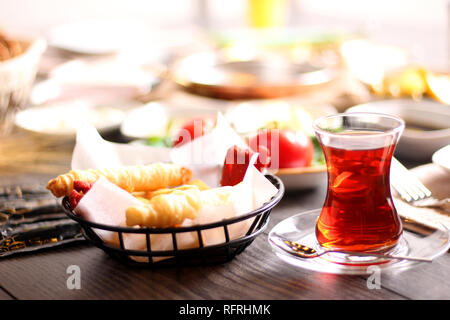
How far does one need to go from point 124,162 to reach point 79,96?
0.78m

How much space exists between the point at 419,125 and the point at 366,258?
2.04 feet

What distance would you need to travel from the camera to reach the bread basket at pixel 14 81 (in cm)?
128

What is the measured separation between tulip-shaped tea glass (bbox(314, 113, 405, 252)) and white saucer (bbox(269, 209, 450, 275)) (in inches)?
0.7

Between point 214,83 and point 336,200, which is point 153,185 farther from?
point 214,83

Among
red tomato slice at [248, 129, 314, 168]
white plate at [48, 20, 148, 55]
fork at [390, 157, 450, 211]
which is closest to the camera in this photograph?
fork at [390, 157, 450, 211]

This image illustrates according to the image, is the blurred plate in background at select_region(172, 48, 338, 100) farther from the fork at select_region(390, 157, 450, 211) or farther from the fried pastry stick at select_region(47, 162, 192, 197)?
the fried pastry stick at select_region(47, 162, 192, 197)

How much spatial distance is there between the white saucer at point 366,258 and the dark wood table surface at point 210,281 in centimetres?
1

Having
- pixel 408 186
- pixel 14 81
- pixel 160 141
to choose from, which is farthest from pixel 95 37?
pixel 408 186

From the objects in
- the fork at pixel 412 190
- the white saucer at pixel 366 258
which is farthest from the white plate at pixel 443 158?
the white saucer at pixel 366 258

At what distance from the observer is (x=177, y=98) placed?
1.59 m

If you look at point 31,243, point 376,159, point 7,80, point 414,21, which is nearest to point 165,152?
point 31,243

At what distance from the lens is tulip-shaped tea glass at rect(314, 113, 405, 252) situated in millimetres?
669

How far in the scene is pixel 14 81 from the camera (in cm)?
131

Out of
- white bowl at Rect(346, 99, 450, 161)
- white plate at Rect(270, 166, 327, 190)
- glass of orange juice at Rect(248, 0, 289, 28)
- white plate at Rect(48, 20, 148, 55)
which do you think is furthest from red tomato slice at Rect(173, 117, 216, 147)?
glass of orange juice at Rect(248, 0, 289, 28)
